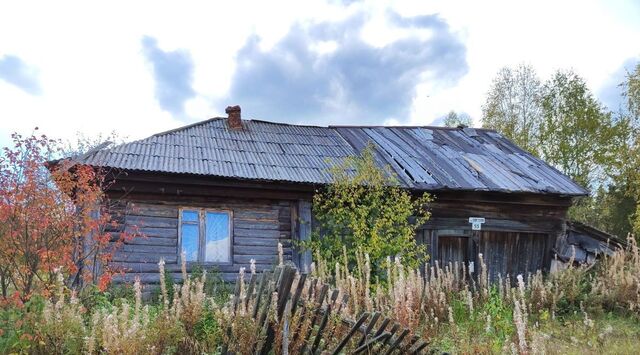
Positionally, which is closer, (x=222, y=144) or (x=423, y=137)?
(x=222, y=144)

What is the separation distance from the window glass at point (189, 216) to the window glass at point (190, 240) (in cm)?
10

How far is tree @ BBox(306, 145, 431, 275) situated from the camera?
1099 centimetres

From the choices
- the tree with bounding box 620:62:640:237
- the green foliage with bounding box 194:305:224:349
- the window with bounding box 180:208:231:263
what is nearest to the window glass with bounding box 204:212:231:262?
the window with bounding box 180:208:231:263

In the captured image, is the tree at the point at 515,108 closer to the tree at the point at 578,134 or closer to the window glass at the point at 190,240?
the tree at the point at 578,134

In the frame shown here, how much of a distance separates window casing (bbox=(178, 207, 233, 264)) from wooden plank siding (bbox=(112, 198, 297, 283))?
0.31 feet

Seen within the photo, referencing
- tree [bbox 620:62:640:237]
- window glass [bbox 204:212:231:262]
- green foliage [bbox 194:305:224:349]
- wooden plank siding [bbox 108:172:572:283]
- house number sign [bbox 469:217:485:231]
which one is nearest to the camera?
green foliage [bbox 194:305:224:349]

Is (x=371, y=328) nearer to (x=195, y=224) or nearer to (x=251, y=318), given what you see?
(x=251, y=318)

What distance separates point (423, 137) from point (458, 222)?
134 inches

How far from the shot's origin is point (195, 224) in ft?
35.3

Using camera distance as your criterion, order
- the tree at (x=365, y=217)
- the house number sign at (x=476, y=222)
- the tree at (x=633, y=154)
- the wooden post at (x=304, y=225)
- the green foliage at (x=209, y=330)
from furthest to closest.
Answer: the tree at (x=633, y=154) < the house number sign at (x=476, y=222) < the wooden post at (x=304, y=225) < the tree at (x=365, y=217) < the green foliage at (x=209, y=330)

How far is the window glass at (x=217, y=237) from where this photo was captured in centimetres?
1077

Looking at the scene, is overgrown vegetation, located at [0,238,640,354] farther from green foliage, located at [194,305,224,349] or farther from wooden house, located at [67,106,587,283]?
wooden house, located at [67,106,587,283]

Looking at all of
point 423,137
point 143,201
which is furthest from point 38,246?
point 423,137

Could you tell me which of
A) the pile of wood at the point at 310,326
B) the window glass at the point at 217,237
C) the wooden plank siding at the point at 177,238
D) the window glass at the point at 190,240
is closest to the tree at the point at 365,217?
the wooden plank siding at the point at 177,238
